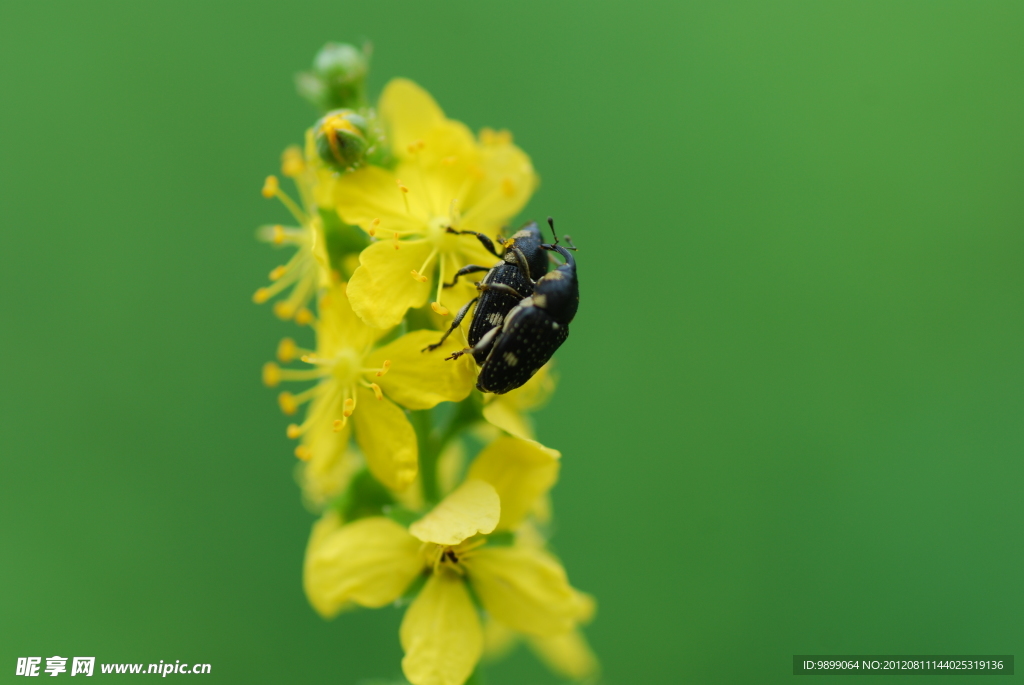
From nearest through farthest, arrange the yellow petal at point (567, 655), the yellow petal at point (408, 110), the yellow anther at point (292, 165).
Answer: the yellow anther at point (292, 165)
the yellow petal at point (408, 110)
the yellow petal at point (567, 655)

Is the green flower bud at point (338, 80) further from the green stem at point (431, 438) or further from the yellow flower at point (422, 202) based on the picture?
the green stem at point (431, 438)

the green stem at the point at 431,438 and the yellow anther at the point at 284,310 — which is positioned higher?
the yellow anther at the point at 284,310

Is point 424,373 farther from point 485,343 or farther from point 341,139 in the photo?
point 341,139


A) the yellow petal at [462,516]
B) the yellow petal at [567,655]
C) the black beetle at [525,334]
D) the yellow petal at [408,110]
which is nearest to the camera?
the yellow petal at [462,516]

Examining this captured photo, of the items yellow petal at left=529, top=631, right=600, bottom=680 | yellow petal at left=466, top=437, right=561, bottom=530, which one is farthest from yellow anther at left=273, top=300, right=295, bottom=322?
yellow petal at left=529, top=631, right=600, bottom=680

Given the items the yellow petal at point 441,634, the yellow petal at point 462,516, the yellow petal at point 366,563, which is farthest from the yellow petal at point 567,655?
the yellow petal at point 462,516

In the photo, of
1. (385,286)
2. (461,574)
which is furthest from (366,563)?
(385,286)

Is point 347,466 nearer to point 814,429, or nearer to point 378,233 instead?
point 378,233
